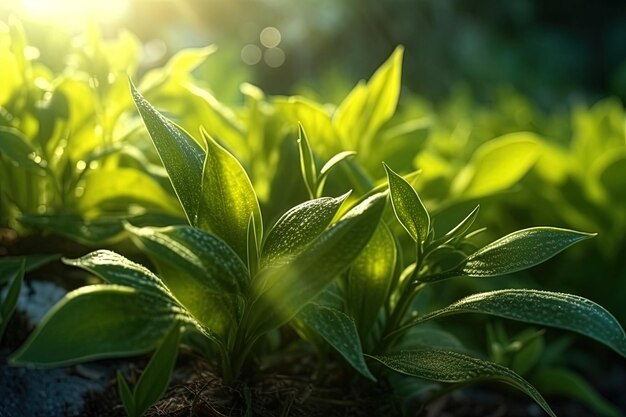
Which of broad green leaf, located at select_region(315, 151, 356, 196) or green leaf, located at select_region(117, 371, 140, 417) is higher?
broad green leaf, located at select_region(315, 151, 356, 196)

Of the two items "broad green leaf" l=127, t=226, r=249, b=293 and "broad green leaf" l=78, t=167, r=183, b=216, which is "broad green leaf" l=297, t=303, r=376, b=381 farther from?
"broad green leaf" l=78, t=167, r=183, b=216

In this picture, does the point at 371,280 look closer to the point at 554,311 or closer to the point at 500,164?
the point at 554,311

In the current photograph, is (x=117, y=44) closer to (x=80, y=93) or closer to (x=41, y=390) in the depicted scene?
(x=80, y=93)

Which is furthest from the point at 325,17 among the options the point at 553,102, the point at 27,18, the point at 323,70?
the point at 27,18

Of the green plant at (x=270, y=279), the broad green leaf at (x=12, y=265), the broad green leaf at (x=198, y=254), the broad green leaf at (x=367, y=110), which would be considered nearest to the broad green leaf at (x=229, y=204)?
the green plant at (x=270, y=279)

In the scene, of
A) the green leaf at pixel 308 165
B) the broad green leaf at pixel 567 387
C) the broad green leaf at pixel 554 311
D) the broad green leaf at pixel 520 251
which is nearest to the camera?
the broad green leaf at pixel 554 311

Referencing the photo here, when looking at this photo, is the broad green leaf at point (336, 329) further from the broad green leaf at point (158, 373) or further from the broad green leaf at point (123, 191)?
the broad green leaf at point (123, 191)

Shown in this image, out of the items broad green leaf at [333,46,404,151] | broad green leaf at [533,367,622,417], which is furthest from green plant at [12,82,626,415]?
broad green leaf at [533,367,622,417]

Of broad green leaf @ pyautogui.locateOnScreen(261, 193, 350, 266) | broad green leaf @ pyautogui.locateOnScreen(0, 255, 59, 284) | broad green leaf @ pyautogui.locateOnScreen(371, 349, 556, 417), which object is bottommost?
broad green leaf @ pyautogui.locateOnScreen(371, 349, 556, 417)

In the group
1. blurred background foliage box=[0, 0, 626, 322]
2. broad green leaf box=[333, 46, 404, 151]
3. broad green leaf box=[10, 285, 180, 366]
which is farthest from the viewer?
broad green leaf box=[333, 46, 404, 151]
